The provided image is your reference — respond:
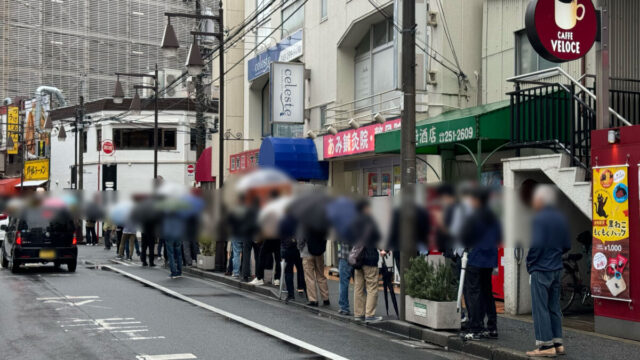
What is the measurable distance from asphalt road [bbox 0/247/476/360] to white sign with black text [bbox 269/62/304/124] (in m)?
7.69

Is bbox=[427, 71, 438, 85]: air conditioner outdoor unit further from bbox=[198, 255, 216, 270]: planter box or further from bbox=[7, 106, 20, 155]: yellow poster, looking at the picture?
bbox=[7, 106, 20, 155]: yellow poster

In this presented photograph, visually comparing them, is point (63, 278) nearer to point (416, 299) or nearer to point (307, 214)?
point (416, 299)

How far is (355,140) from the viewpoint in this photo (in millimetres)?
19297

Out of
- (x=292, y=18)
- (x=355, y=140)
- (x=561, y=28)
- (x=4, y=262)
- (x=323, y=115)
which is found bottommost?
(x=4, y=262)

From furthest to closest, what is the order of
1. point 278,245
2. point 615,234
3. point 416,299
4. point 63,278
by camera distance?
point 63,278, point 278,245, point 416,299, point 615,234

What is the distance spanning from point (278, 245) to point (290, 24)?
42.8ft

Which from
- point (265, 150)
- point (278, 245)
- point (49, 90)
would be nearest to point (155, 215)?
point (265, 150)

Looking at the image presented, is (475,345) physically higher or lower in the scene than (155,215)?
lower

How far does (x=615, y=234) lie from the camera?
1142 cm

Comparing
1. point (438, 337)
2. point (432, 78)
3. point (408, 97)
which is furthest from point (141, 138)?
point (438, 337)

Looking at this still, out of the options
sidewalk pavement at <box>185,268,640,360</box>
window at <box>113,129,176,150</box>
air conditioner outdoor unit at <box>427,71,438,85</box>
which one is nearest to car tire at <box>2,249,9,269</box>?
window at <box>113,129,176,150</box>

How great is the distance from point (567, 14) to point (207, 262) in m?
14.7

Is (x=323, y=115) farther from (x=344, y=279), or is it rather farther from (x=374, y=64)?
(x=344, y=279)

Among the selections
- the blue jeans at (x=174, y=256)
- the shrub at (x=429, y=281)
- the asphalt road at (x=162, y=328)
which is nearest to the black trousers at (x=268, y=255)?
the asphalt road at (x=162, y=328)
